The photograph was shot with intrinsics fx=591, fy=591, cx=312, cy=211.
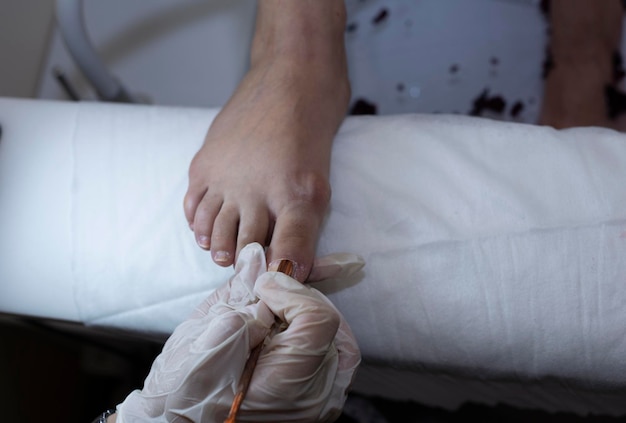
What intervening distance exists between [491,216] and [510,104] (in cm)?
44

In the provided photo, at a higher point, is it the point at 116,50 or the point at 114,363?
the point at 116,50

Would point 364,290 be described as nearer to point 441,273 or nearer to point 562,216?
point 441,273

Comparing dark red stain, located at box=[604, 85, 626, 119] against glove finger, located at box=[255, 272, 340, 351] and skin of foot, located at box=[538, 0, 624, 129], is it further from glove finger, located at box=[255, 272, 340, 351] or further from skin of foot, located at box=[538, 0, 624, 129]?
glove finger, located at box=[255, 272, 340, 351]

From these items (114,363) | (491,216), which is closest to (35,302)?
(114,363)

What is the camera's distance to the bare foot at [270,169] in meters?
0.68

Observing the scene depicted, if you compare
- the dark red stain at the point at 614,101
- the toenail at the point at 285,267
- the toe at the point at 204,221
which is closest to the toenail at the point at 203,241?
the toe at the point at 204,221

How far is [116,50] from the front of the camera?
134 cm

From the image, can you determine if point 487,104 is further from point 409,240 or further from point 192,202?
point 192,202

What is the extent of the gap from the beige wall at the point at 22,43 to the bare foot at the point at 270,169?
0.68m

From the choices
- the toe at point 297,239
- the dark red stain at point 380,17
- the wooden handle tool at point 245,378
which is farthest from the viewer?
the dark red stain at point 380,17

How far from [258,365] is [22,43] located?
104 centimetres

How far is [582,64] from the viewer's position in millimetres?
1021

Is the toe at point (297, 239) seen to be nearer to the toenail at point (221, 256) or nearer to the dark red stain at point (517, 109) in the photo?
the toenail at point (221, 256)

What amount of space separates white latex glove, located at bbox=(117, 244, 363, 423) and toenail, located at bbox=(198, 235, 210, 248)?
0.39ft
